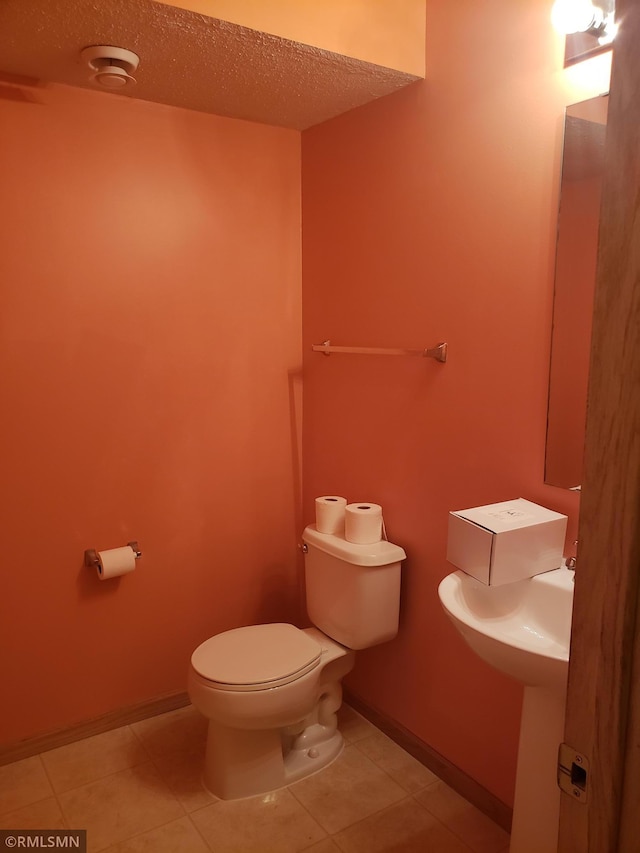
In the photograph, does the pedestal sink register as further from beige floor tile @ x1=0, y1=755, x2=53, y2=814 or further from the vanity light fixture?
beige floor tile @ x1=0, y1=755, x2=53, y2=814

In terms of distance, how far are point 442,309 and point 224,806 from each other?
5.59 ft

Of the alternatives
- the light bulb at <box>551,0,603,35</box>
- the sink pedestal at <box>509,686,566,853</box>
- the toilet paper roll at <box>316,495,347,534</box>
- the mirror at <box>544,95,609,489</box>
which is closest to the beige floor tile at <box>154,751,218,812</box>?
the toilet paper roll at <box>316,495,347,534</box>

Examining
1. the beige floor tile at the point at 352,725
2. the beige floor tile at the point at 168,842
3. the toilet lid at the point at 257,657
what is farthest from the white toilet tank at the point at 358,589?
the beige floor tile at the point at 168,842

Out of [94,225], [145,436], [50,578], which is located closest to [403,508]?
[145,436]

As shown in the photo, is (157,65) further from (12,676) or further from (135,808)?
(135,808)

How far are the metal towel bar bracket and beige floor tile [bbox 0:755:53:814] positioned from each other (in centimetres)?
175

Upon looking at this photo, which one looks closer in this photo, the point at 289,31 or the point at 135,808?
the point at 289,31

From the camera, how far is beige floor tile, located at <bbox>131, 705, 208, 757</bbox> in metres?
2.35

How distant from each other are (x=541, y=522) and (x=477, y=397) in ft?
1.49

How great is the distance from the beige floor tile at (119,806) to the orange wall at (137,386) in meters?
0.31

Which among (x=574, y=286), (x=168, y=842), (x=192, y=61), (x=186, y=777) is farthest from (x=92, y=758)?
(x=192, y=61)

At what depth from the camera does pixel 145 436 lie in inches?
93.7

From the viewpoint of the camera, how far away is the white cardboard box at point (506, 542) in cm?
159

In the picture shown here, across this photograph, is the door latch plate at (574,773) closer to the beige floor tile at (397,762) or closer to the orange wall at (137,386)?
the beige floor tile at (397,762)
